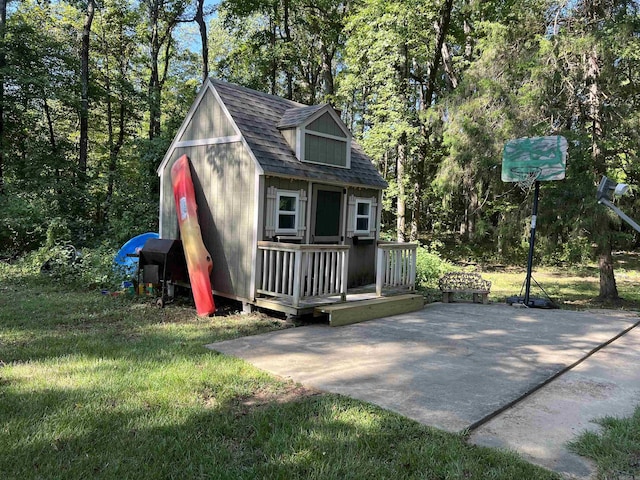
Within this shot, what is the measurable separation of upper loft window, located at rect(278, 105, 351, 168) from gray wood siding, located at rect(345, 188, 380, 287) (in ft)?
2.31

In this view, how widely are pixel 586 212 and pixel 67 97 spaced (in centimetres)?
1489

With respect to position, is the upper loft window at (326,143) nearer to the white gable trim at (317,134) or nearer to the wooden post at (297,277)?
the white gable trim at (317,134)

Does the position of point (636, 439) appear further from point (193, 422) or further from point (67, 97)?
point (67, 97)

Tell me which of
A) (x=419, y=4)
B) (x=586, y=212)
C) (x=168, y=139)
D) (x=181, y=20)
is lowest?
(x=586, y=212)

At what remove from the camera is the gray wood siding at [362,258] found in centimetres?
885

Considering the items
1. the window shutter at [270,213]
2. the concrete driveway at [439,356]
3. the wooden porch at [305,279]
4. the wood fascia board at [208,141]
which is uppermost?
the wood fascia board at [208,141]

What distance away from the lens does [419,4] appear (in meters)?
15.2

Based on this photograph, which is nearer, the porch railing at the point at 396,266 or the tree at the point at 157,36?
the porch railing at the point at 396,266

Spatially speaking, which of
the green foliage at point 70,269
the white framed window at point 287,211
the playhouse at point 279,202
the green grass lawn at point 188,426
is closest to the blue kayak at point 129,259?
the green foliage at point 70,269

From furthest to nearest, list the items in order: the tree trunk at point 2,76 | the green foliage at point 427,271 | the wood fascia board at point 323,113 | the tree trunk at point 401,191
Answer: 1. the tree trunk at point 401,191
2. the tree trunk at point 2,76
3. the green foliage at point 427,271
4. the wood fascia board at point 323,113

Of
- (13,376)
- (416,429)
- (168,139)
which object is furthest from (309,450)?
(168,139)

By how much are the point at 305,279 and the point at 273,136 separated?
2.56 m

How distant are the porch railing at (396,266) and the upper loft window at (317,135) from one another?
186cm

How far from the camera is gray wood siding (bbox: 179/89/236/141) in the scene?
25.6ft
